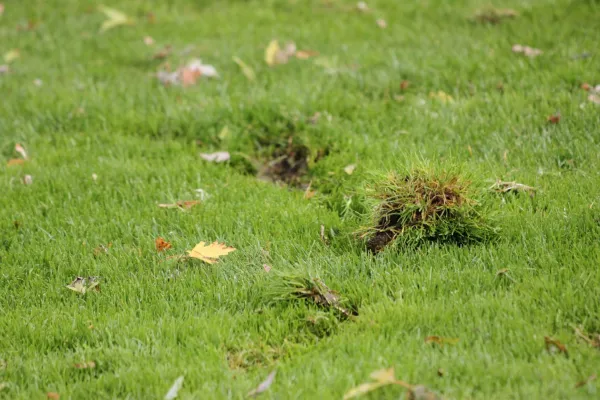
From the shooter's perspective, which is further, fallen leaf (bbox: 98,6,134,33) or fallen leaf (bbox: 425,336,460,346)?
fallen leaf (bbox: 98,6,134,33)

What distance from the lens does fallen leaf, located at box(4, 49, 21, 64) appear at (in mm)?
6492

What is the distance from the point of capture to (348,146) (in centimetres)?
454

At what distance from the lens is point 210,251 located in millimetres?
3602

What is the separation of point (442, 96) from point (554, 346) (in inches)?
108

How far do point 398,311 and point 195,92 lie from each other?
10.6 ft

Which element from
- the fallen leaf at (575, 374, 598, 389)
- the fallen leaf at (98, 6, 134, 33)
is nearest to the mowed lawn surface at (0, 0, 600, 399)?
the fallen leaf at (575, 374, 598, 389)

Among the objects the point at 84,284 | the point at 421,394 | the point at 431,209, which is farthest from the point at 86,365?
the point at 431,209

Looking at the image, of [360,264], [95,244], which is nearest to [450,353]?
[360,264]

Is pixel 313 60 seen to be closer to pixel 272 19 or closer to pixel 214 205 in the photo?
pixel 272 19

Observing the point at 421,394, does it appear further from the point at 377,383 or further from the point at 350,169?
the point at 350,169

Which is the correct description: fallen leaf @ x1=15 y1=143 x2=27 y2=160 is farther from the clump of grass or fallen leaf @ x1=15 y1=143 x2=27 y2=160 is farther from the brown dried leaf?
the brown dried leaf

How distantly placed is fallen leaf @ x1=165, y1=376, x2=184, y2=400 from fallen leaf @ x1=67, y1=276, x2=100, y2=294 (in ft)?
3.19

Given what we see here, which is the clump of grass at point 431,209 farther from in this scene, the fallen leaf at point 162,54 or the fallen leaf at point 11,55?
the fallen leaf at point 11,55

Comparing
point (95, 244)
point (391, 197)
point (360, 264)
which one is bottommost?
point (95, 244)
